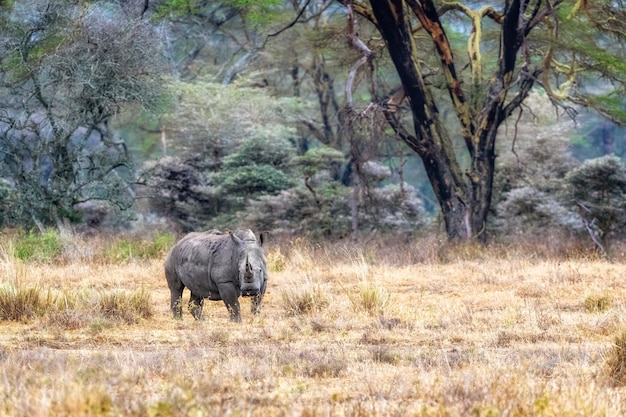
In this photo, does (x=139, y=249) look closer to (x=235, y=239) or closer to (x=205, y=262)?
(x=205, y=262)

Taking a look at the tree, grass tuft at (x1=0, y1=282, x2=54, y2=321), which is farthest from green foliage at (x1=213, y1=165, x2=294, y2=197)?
grass tuft at (x1=0, y1=282, x2=54, y2=321)

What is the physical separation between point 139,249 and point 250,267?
28.0 feet

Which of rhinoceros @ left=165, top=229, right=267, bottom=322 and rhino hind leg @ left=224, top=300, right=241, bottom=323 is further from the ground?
rhinoceros @ left=165, top=229, right=267, bottom=322

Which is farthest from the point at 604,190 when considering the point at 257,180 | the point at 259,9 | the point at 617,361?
the point at 617,361

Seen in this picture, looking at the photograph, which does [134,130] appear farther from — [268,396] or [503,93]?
[268,396]

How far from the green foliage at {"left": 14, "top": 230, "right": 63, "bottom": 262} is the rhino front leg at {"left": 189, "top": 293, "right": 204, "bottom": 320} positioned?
6.33 m

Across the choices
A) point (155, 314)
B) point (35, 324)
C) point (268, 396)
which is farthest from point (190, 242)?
point (268, 396)

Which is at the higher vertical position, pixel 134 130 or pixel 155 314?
pixel 134 130

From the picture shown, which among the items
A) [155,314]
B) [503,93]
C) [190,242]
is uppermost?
[503,93]

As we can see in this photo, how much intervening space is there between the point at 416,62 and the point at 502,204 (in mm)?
7070

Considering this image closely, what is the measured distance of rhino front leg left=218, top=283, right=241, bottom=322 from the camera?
10.4 metres

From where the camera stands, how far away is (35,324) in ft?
33.1

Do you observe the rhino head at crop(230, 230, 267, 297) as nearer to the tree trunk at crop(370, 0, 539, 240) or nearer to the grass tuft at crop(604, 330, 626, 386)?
the grass tuft at crop(604, 330, 626, 386)

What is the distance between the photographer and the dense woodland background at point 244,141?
20.8 metres
